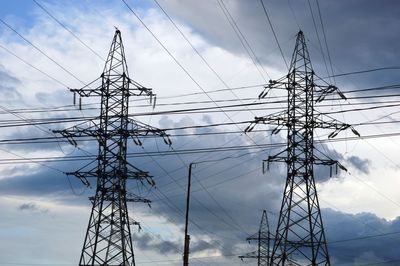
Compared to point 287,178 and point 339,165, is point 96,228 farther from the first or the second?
point 339,165

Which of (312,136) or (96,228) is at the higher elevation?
(312,136)

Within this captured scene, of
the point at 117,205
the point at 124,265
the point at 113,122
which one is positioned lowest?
the point at 124,265

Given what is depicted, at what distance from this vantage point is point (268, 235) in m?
76.5

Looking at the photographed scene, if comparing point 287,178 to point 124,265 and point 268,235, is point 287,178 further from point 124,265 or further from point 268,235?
point 268,235

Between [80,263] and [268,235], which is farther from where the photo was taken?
[268,235]

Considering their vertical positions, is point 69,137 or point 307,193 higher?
point 69,137

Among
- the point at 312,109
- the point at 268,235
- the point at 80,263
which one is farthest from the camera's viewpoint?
the point at 268,235

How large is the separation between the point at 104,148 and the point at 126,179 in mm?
2642

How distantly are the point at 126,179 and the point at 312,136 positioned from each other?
518 inches

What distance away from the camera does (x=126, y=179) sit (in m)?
43.8

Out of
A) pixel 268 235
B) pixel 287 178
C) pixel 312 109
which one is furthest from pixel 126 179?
pixel 268 235

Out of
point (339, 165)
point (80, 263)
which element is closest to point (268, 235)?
point (339, 165)

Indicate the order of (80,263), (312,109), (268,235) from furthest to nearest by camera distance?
(268,235) → (312,109) → (80,263)

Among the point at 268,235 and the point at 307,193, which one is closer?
the point at 307,193
